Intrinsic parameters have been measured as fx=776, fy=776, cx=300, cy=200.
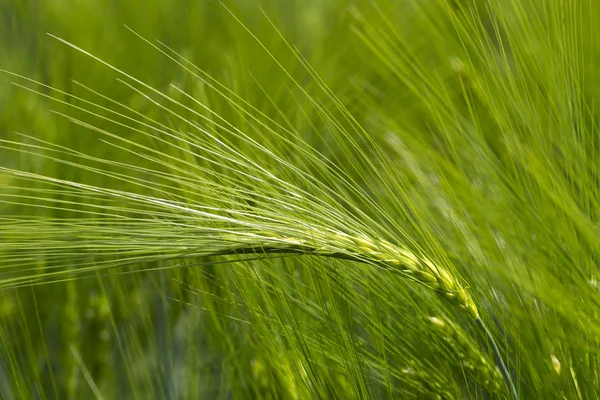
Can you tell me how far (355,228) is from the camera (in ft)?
1.48

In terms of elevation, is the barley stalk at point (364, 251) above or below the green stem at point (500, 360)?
above

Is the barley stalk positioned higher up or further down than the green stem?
higher up

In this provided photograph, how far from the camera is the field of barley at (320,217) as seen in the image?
1.47 feet

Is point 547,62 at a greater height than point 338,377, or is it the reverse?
point 547,62

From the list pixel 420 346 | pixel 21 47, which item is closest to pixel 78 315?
pixel 21 47

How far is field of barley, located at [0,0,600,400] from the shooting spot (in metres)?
0.45

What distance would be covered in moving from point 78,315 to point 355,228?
20.7 inches

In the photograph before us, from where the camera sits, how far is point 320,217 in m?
0.46

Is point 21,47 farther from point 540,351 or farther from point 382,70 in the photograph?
point 540,351

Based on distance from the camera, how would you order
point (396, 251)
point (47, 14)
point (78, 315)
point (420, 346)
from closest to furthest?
point (396, 251) → point (420, 346) → point (78, 315) → point (47, 14)

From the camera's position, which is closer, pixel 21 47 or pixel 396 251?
pixel 396 251

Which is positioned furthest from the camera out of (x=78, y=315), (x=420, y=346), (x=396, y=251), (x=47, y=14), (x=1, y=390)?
(x=47, y=14)

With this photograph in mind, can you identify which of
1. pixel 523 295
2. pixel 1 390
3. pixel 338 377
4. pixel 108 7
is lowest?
pixel 1 390

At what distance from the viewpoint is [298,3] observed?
3.54 feet
